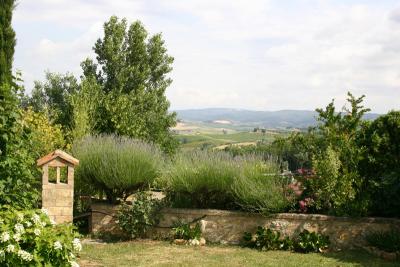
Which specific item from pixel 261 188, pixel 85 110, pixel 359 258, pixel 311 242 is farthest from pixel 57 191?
pixel 85 110

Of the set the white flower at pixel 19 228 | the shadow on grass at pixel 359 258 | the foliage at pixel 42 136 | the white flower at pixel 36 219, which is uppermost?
the foliage at pixel 42 136

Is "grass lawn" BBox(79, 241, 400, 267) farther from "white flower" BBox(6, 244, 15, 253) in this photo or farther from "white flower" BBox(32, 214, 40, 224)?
"white flower" BBox(6, 244, 15, 253)

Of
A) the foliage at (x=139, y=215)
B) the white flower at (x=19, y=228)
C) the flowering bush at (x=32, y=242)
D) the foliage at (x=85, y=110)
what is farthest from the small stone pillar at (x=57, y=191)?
the white flower at (x=19, y=228)

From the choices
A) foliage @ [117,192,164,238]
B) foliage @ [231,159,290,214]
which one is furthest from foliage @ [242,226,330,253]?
foliage @ [117,192,164,238]

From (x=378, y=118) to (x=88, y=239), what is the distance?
5.69m

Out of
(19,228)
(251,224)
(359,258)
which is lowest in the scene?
(359,258)

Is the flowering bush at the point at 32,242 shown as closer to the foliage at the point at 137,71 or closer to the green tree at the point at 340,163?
the green tree at the point at 340,163

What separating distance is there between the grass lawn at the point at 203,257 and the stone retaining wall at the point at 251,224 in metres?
0.33

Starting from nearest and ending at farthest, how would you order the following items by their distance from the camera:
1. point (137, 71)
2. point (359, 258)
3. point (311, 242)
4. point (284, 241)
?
1. point (359, 258)
2. point (311, 242)
3. point (284, 241)
4. point (137, 71)

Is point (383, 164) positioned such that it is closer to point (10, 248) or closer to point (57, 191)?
point (57, 191)

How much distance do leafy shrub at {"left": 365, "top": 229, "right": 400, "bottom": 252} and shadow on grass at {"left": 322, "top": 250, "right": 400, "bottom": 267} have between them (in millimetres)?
222

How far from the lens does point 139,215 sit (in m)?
9.18

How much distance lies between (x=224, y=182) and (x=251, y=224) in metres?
0.92

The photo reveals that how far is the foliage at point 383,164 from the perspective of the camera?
332 inches
